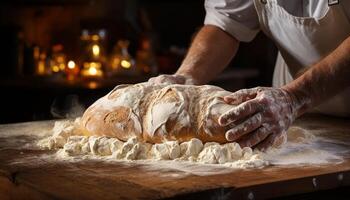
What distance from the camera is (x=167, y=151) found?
6.37 feet

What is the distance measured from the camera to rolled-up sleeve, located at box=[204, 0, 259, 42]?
285 cm

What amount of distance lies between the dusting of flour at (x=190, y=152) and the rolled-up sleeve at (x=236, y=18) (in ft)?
2.90

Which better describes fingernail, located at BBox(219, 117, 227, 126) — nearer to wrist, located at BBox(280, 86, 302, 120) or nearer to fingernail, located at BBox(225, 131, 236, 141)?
fingernail, located at BBox(225, 131, 236, 141)

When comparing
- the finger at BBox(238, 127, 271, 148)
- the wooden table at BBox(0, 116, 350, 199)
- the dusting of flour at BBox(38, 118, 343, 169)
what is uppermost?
the finger at BBox(238, 127, 271, 148)

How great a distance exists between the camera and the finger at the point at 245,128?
1.96 meters

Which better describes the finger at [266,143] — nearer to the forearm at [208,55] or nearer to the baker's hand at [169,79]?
the baker's hand at [169,79]

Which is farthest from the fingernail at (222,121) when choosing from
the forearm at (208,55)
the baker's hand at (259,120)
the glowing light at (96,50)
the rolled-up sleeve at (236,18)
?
the glowing light at (96,50)

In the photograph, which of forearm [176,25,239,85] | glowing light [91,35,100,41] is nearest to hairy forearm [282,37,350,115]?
A: forearm [176,25,239,85]

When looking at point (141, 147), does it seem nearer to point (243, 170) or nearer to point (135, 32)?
point (243, 170)

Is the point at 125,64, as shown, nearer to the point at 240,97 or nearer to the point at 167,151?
the point at 240,97

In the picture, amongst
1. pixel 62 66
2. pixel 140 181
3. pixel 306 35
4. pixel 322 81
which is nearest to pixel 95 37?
pixel 62 66

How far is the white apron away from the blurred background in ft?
5.94

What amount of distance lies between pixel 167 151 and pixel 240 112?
22 centimetres

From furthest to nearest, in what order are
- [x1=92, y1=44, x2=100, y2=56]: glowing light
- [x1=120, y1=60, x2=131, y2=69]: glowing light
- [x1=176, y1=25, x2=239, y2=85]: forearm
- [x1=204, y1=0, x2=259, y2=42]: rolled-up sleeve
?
1. [x1=92, y1=44, x2=100, y2=56]: glowing light
2. [x1=120, y1=60, x2=131, y2=69]: glowing light
3. [x1=204, y1=0, x2=259, y2=42]: rolled-up sleeve
4. [x1=176, y1=25, x2=239, y2=85]: forearm
